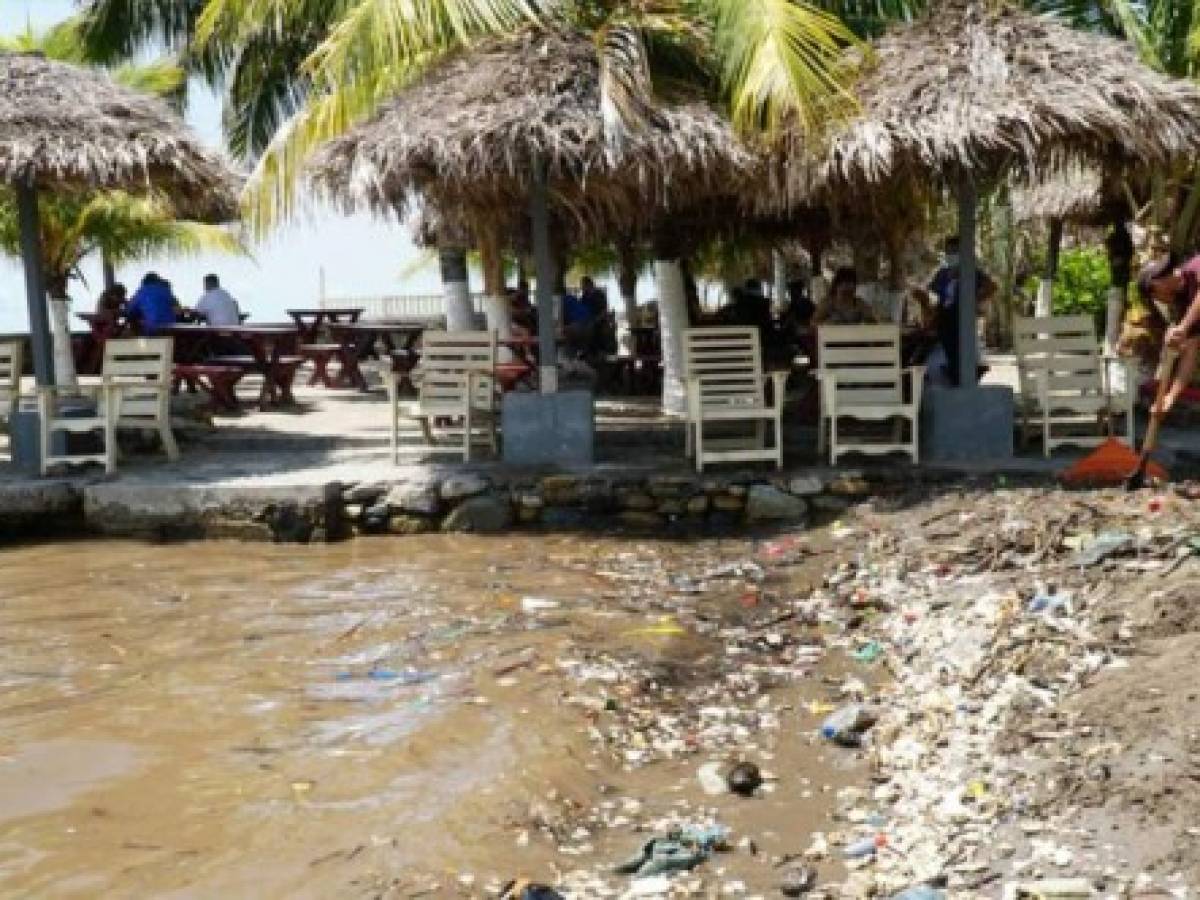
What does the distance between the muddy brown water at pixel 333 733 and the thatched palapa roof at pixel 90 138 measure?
309cm

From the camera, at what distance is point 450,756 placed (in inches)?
200

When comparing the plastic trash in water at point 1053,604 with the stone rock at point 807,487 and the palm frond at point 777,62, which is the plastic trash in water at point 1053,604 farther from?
the palm frond at point 777,62

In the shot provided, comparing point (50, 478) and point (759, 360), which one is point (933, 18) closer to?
point (759, 360)

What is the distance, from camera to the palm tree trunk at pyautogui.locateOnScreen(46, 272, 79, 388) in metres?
12.4

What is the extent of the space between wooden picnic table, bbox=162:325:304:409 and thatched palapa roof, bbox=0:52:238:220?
2.53 meters

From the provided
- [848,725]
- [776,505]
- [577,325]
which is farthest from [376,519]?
[577,325]

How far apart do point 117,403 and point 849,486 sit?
5221 mm

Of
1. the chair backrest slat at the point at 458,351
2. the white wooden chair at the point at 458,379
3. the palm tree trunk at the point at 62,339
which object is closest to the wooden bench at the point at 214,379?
the palm tree trunk at the point at 62,339

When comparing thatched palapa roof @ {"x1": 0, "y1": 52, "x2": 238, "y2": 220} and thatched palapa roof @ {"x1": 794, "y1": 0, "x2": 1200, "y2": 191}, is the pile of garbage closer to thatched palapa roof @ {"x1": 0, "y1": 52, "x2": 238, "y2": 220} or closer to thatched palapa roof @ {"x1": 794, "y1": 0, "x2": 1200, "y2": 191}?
thatched palapa roof @ {"x1": 794, "y1": 0, "x2": 1200, "y2": 191}

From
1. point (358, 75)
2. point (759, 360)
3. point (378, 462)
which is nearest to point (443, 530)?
point (378, 462)

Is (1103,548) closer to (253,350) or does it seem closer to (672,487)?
(672,487)

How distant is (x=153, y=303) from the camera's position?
44.8ft

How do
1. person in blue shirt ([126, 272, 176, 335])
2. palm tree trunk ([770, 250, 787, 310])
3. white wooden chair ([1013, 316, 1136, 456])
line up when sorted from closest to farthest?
white wooden chair ([1013, 316, 1136, 456]), person in blue shirt ([126, 272, 176, 335]), palm tree trunk ([770, 250, 787, 310])

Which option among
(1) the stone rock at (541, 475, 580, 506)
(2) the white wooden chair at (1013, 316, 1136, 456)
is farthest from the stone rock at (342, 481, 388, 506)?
(2) the white wooden chair at (1013, 316, 1136, 456)
